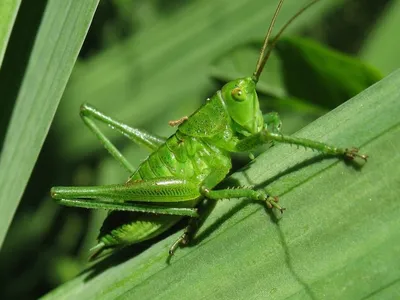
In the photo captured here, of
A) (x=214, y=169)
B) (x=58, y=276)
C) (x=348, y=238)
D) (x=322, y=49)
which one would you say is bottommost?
(x=58, y=276)

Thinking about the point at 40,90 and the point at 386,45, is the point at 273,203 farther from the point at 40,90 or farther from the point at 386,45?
the point at 386,45

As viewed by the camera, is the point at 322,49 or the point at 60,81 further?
the point at 322,49

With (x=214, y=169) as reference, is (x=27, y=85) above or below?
above

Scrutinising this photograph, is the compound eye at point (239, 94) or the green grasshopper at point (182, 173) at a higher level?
the compound eye at point (239, 94)

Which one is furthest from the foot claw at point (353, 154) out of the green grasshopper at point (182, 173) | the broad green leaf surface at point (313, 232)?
the green grasshopper at point (182, 173)

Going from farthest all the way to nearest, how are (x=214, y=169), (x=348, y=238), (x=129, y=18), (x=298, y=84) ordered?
(x=129, y=18) < (x=298, y=84) < (x=214, y=169) < (x=348, y=238)

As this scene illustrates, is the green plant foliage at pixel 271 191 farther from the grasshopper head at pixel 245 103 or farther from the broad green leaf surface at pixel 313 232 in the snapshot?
the grasshopper head at pixel 245 103

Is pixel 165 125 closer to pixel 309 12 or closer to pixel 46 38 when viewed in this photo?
pixel 309 12

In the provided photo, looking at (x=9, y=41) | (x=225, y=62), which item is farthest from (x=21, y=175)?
(x=225, y=62)
